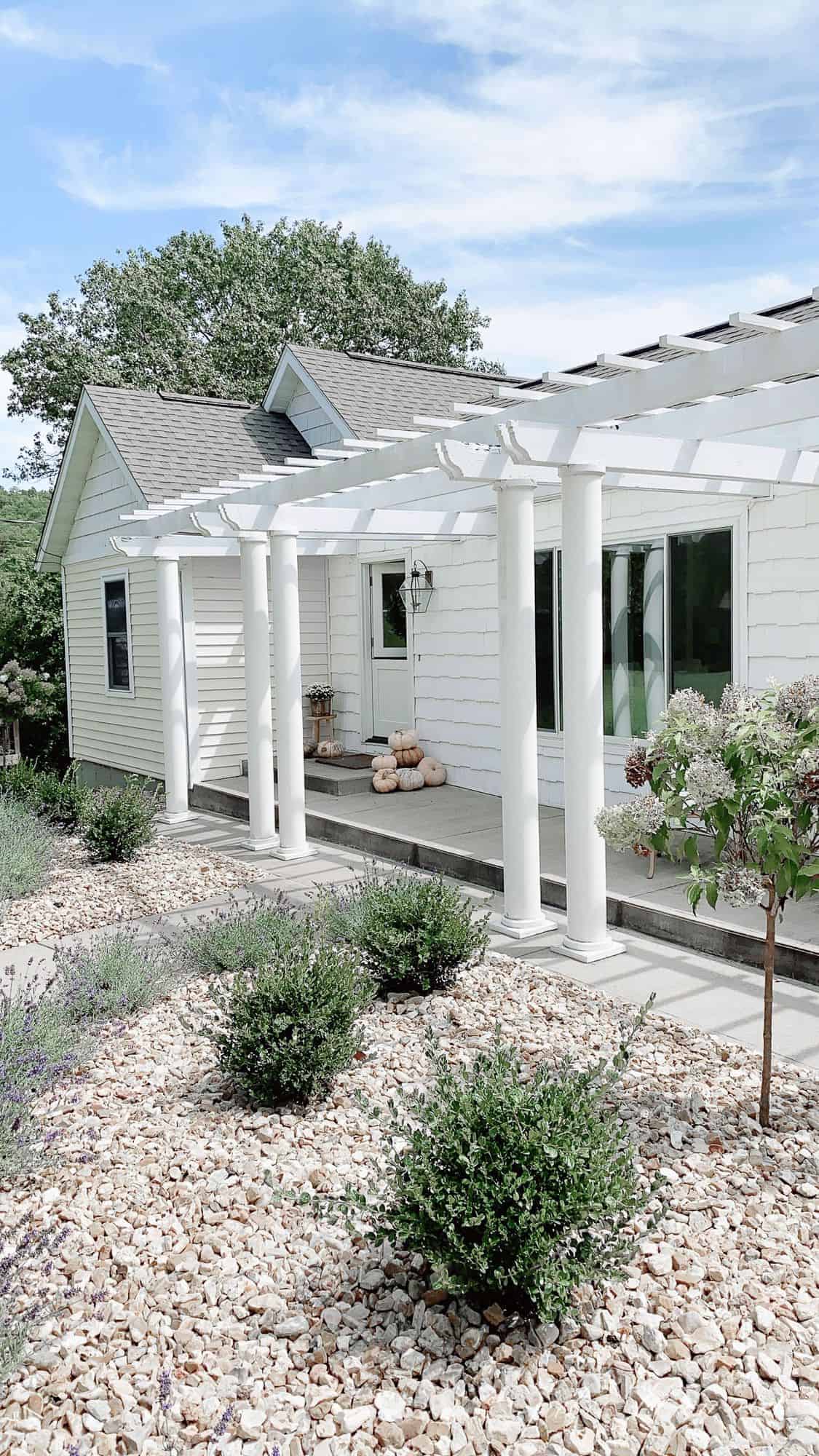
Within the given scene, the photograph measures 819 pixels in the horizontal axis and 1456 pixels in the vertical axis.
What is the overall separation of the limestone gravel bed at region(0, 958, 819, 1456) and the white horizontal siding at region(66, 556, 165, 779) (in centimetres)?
834

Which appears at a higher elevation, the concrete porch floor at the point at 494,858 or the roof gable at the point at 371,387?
the roof gable at the point at 371,387

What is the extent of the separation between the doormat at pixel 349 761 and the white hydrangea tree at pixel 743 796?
761cm

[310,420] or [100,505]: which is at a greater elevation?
[310,420]

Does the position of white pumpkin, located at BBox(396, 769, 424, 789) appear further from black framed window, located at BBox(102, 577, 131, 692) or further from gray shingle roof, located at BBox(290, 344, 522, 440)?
black framed window, located at BBox(102, 577, 131, 692)

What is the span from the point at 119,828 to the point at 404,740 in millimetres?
3376

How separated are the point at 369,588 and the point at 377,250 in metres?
21.0

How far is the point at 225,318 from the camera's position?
2741 centimetres

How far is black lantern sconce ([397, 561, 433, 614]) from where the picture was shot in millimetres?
10383

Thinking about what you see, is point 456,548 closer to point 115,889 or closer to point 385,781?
point 385,781

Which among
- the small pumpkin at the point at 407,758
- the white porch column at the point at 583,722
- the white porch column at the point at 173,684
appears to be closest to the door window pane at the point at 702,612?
the white porch column at the point at 583,722

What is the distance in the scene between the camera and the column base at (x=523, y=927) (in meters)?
5.68

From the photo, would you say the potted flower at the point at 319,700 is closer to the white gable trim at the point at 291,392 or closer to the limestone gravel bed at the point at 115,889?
the white gable trim at the point at 291,392

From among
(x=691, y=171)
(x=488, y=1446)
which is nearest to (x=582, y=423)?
(x=488, y=1446)

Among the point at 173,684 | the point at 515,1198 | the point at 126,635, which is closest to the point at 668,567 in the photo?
the point at 173,684
